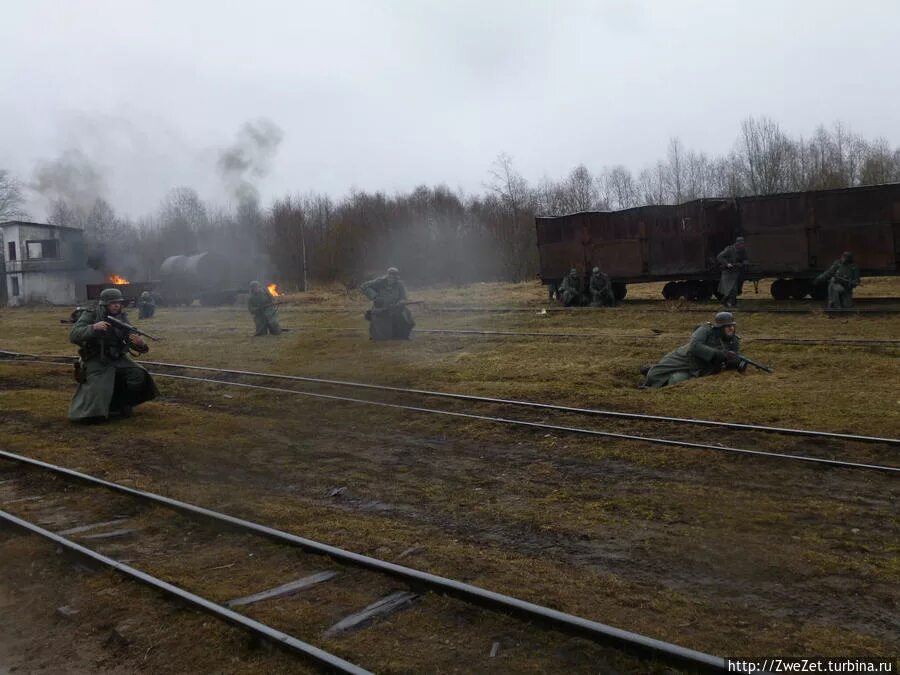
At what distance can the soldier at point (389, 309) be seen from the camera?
18.2 metres

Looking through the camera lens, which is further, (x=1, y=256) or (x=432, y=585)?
(x=1, y=256)

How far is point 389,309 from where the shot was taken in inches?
721

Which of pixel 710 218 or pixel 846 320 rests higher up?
pixel 710 218

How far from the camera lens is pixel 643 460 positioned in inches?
307

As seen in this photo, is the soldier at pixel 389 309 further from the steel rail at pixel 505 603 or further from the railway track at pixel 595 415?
the steel rail at pixel 505 603

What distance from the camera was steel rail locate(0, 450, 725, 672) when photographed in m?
3.75

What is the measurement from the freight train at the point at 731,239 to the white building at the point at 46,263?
34551 mm

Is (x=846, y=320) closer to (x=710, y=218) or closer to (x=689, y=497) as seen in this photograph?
(x=710, y=218)

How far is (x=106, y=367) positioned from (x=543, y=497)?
625 centimetres

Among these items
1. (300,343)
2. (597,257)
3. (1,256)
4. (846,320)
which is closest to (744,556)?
(846,320)

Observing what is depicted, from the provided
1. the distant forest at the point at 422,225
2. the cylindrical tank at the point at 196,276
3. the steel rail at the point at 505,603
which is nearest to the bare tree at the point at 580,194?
the distant forest at the point at 422,225

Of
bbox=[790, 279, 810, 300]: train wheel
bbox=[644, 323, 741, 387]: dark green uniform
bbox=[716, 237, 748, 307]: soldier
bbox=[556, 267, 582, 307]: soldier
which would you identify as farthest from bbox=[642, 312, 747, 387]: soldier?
bbox=[556, 267, 582, 307]: soldier

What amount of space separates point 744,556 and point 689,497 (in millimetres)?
1334

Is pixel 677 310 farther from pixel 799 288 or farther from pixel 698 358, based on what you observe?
pixel 698 358
